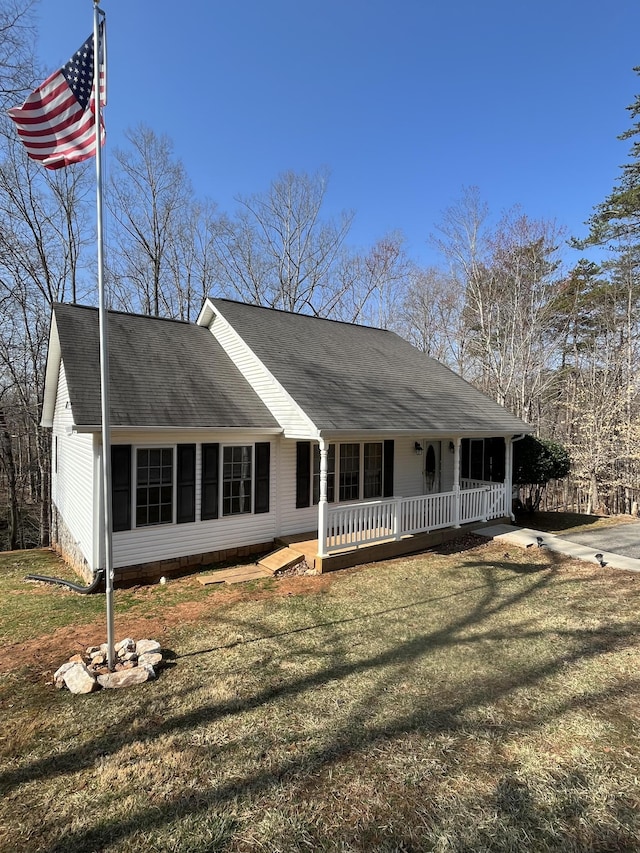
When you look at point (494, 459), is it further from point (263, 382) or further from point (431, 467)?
point (263, 382)

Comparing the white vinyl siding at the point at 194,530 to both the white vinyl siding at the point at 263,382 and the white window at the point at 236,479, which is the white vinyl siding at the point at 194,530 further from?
the white vinyl siding at the point at 263,382

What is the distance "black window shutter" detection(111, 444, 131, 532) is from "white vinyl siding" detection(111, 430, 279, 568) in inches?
4.5

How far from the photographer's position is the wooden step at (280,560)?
8.30 m

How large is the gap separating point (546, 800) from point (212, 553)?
693cm

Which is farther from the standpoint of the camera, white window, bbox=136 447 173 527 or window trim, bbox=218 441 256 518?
window trim, bbox=218 441 256 518

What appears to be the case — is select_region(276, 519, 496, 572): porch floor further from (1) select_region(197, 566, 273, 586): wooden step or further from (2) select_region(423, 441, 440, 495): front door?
(2) select_region(423, 441, 440, 495): front door

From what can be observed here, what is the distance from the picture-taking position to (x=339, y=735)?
3.58 m

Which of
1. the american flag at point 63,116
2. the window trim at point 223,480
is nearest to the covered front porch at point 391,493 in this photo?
the window trim at point 223,480

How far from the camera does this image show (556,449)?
1386 cm

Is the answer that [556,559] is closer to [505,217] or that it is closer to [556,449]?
[556,449]

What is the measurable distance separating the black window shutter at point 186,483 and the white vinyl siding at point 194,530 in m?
0.09

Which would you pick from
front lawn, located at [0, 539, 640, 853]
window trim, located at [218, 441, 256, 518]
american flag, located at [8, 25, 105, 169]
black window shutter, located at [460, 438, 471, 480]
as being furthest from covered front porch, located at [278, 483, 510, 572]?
american flag, located at [8, 25, 105, 169]

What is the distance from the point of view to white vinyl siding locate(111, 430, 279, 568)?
7.77m

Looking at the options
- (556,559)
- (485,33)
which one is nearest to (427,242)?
(485,33)
